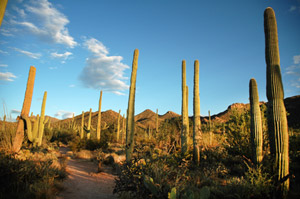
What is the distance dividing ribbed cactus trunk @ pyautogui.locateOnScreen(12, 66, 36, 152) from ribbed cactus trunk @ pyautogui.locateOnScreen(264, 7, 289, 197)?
9.55 meters

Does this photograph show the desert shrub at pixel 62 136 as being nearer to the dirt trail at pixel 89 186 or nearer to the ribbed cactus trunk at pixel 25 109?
the ribbed cactus trunk at pixel 25 109

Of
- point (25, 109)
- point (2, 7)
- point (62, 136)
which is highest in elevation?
point (2, 7)

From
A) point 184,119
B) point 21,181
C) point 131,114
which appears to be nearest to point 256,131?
point 184,119

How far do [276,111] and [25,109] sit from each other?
10.2 metres

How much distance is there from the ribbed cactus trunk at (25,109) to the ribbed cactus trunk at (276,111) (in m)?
9.55

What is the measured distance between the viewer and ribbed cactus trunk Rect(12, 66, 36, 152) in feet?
26.8

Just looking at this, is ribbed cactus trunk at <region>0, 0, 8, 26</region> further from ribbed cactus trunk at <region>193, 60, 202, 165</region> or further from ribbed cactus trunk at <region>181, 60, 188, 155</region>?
ribbed cactus trunk at <region>181, 60, 188, 155</region>

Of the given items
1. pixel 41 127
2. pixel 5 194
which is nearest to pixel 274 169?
pixel 5 194

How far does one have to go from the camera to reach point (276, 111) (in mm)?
4984

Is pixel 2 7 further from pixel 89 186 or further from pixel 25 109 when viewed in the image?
pixel 25 109

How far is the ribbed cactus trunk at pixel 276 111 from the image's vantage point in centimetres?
474

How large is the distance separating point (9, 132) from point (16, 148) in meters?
0.99

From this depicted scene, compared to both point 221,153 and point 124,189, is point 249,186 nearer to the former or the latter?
point 124,189

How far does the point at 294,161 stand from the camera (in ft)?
25.4
